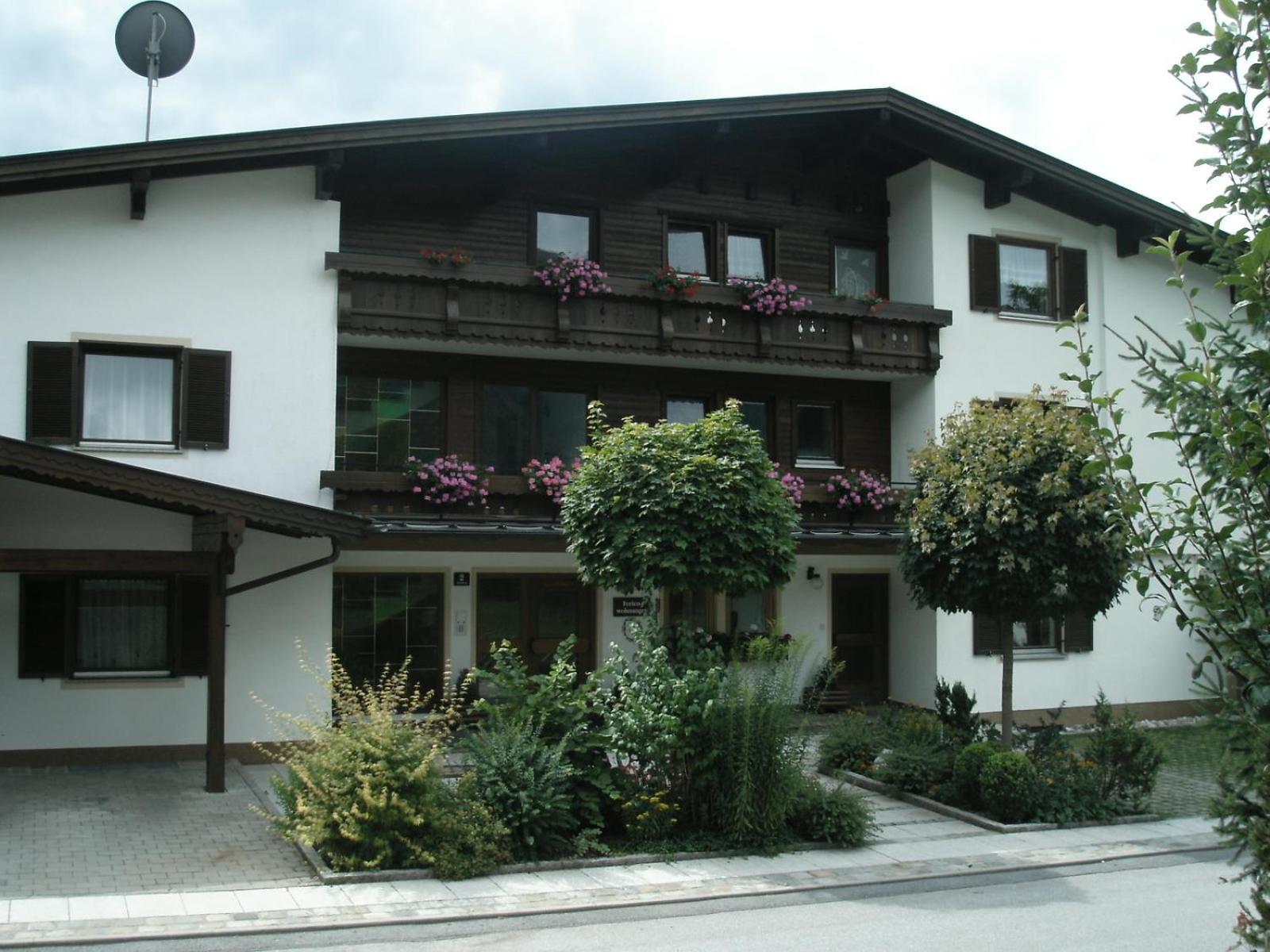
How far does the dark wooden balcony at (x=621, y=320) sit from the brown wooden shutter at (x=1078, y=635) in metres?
4.86

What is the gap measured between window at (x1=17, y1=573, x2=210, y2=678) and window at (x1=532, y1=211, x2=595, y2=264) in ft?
22.7

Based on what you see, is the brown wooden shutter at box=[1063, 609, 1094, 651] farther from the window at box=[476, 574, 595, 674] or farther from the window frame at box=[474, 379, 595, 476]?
the window frame at box=[474, 379, 595, 476]

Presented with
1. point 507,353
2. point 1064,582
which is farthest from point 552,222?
point 1064,582

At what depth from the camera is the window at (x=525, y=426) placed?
59.0 ft

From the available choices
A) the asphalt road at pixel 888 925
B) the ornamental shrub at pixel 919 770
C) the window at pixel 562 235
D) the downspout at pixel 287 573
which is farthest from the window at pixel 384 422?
the asphalt road at pixel 888 925

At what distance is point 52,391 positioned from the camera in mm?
14625

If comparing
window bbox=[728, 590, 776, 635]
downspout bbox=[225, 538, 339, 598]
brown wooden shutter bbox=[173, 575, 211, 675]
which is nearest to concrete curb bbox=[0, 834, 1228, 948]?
downspout bbox=[225, 538, 339, 598]

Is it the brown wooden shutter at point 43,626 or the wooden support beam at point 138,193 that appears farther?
the wooden support beam at point 138,193

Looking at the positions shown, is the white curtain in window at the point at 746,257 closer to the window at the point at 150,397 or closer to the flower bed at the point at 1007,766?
the flower bed at the point at 1007,766

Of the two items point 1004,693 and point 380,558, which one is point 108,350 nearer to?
point 380,558

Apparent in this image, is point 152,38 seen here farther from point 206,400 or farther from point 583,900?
point 583,900

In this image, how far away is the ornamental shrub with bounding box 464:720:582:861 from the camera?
417 inches

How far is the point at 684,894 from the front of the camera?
9.84 meters

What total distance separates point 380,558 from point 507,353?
3.48 metres
